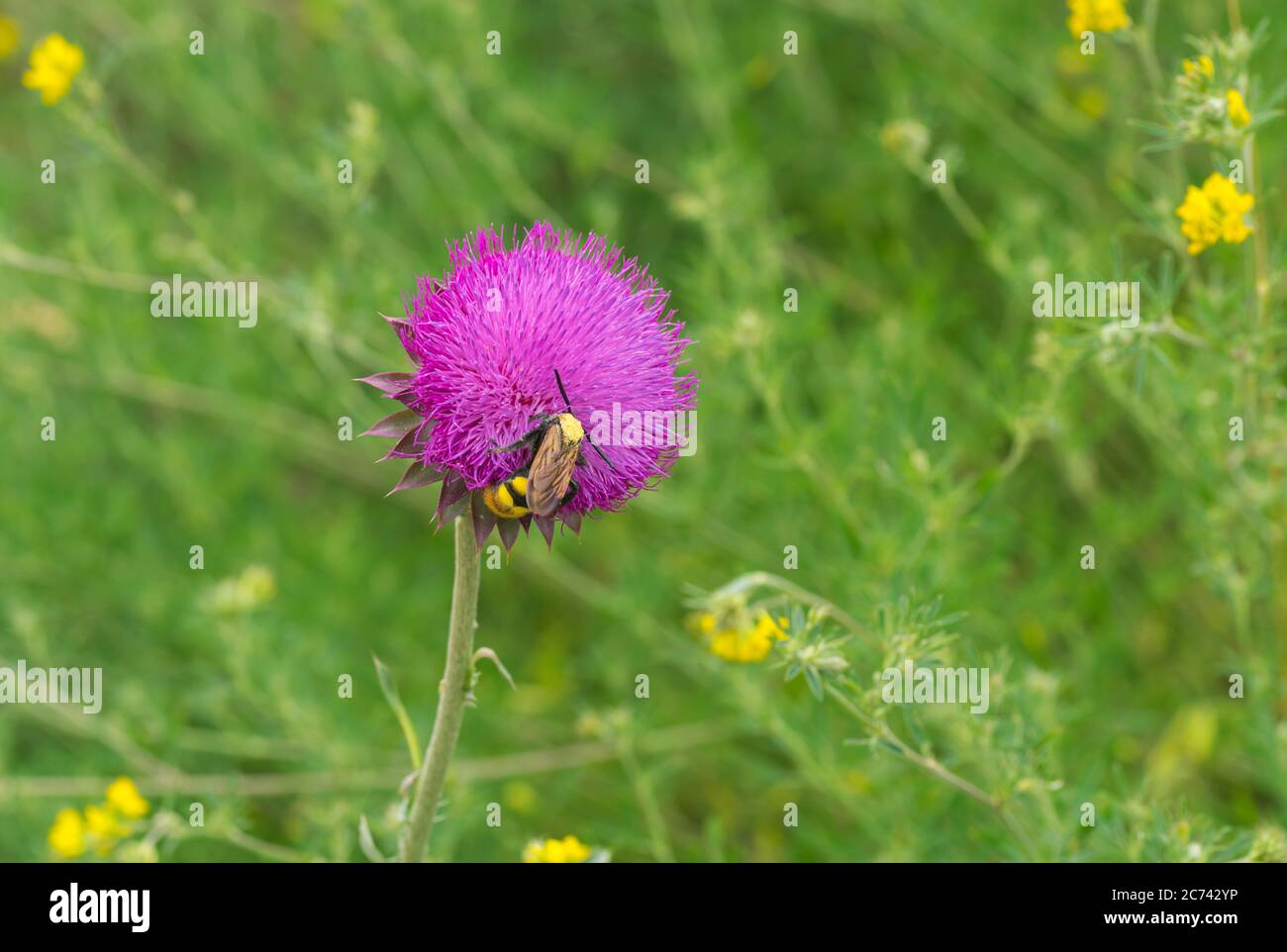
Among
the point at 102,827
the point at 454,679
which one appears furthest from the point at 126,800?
the point at 454,679

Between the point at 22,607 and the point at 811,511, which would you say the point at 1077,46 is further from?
the point at 22,607

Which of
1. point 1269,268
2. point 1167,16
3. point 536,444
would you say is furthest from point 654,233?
point 536,444

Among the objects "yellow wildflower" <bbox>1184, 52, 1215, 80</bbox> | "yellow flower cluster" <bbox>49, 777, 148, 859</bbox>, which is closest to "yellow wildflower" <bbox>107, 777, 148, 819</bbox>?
"yellow flower cluster" <bbox>49, 777, 148, 859</bbox>

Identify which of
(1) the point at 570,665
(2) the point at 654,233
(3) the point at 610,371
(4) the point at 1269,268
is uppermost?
(2) the point at 654,233

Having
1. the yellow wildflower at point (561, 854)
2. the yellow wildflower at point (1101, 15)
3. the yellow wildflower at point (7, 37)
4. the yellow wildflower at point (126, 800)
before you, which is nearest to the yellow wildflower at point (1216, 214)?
the yellow wildflower at point (1101, 15)

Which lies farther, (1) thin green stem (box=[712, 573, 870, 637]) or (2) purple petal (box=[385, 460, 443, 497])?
(1) thin green stem (box=[712, 573, 870, 637])

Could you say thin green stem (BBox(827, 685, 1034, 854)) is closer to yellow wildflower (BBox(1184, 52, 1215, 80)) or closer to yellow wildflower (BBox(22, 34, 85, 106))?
yellow wildflower (BBox(1184, 52, 1215, 80))
